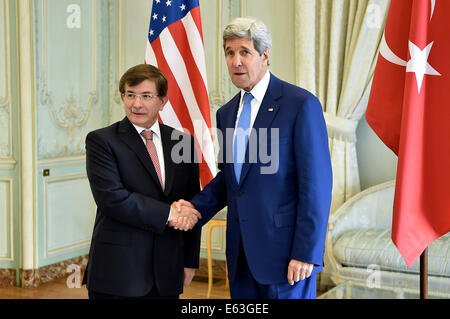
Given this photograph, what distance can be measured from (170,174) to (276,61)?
3.16m

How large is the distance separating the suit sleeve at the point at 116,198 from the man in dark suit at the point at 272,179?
126 millimetres

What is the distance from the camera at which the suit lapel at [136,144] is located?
7.73 feet

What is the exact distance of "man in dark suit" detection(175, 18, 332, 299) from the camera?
7.25ft

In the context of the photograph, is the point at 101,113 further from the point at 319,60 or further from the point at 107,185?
the point at 107,185

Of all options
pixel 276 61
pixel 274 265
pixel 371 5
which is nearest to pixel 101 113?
pixel 276 61

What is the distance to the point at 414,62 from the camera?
2459 millimetres

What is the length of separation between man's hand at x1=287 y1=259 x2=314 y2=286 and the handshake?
0.45m

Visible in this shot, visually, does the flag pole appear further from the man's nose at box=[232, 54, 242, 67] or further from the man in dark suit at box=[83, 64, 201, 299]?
the man's nose at box=[232, 54, 242, 67]

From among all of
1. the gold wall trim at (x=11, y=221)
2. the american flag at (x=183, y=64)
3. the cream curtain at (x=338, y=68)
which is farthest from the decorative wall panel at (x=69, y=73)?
the cream curtain at (x=338, y=68)

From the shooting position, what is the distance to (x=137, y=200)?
91.0 inches

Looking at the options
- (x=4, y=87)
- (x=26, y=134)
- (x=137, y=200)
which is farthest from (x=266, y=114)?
(x=4, y=87)

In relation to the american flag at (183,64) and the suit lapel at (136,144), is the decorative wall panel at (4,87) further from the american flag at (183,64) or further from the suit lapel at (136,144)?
the suit lapel at (136,144)

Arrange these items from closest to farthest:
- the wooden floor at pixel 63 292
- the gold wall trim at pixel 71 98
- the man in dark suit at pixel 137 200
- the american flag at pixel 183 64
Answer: the man in dark suit at pixel 137 200 → the american flag at pixel 183 64 → the wooden floor at pixel 63 292 → the gold wall trim at pixel 71 98

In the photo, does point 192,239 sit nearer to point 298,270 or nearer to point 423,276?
point 298,270
